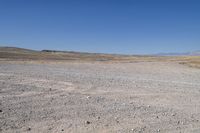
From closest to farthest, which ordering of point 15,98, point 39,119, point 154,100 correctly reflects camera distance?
point 39,119 → point 15,98 → point 154,100

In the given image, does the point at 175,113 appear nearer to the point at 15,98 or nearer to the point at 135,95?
the point at 135,95

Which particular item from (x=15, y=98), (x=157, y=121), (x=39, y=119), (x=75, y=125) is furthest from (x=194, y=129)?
(x=15, y=98)

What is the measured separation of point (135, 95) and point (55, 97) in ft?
12.7

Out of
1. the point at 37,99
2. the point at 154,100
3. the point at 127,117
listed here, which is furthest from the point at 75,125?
the point at 154,100

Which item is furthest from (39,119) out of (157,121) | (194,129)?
(194,129)

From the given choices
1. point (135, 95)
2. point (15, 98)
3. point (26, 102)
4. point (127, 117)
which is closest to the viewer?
point (127, 117)

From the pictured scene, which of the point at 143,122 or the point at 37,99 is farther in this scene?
the point at 37,99

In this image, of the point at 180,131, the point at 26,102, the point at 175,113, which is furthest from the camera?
the point at 26,102

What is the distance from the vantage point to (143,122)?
8.81m

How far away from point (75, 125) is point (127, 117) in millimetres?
1905

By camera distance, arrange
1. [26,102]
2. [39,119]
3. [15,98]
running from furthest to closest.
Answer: [15,98] < [26,102] < [39,119]

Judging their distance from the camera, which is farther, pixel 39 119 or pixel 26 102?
pixel 26 102

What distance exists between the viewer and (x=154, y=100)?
12.8 meters

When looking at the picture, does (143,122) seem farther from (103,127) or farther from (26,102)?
(26,102)
